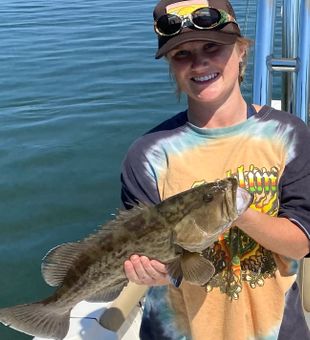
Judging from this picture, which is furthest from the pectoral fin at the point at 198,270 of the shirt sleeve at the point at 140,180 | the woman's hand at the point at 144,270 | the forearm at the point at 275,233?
the shirt sleeve at the point at 140,180

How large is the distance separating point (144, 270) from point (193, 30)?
1.09 metres

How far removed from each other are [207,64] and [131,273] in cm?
100

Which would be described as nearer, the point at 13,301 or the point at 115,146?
the point at 13,301

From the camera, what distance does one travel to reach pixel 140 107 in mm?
10383

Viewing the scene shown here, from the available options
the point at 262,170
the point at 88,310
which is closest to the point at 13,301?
the point at 88,310

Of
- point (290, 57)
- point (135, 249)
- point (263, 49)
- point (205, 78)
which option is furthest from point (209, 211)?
point (290, 57)

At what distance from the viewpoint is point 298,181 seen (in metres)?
2.49

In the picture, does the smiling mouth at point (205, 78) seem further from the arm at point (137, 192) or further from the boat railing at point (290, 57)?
the boat railing at point (290, 57)

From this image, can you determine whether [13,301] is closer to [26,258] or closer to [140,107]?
[26,258]

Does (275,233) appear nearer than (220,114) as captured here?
Yes

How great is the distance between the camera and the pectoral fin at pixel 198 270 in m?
2.37

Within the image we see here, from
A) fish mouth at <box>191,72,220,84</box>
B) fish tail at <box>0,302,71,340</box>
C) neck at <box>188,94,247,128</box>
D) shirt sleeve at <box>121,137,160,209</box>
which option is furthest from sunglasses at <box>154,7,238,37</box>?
fish tail at <box>0,302,71,340</box>

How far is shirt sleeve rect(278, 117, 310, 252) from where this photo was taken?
8.14 ft

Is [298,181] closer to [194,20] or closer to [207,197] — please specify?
[207,197]
